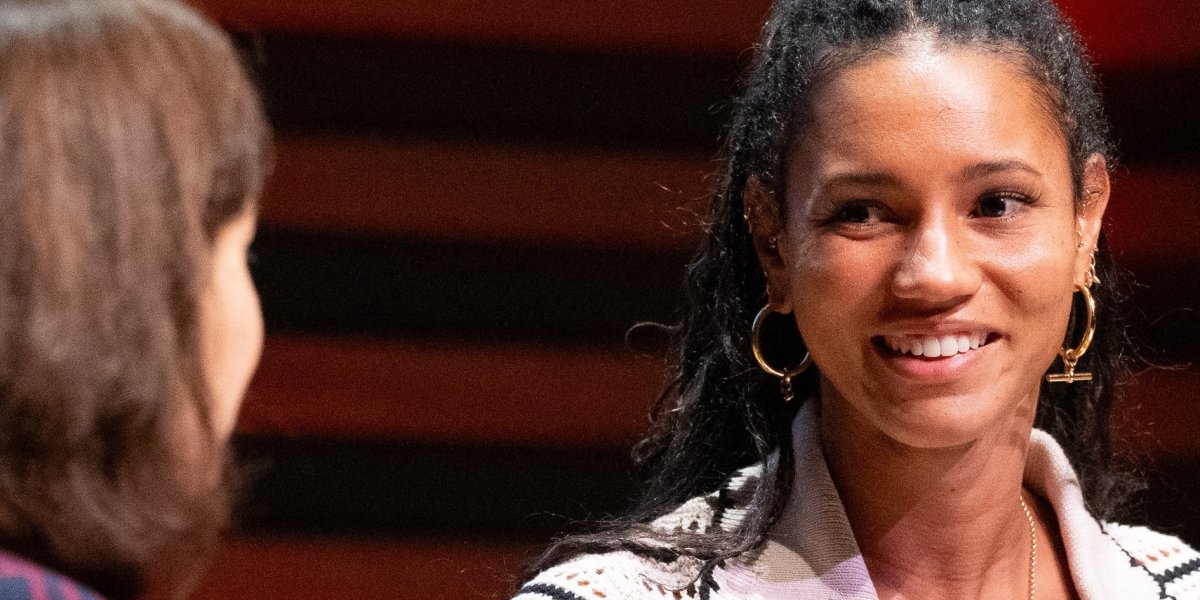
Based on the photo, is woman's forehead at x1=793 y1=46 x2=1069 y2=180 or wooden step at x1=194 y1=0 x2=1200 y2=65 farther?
wooden step at x1=194 y1=0 x2=1200 y2=65

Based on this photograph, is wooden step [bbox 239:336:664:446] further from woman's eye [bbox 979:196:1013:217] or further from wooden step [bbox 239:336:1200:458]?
woman's eye [bbox 979:196:1013:217]

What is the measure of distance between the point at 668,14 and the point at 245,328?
1.94 m

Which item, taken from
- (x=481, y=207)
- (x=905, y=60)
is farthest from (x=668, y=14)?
(x=905, y=60)

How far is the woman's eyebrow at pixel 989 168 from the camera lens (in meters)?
1.77

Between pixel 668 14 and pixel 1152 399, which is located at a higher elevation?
pixel 668 14

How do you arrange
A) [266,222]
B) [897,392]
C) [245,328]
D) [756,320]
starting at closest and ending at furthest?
[245,328]
[897,392]
[756,320]
[266,222]

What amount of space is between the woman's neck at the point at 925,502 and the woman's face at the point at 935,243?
0.09 meters

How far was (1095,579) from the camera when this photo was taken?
2.01 metres

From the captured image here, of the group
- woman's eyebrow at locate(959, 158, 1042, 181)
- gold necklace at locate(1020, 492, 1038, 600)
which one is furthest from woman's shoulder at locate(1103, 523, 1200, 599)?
woman's eyebrow at locate(959, 158, 1042, 181)

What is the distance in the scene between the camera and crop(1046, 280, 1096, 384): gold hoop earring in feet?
6.56

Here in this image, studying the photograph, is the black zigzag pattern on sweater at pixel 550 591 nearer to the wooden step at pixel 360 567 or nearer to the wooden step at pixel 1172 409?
the wooden step at pixel 360 567

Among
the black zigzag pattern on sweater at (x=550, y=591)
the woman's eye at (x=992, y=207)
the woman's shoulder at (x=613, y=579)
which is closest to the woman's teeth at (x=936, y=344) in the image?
the woman's eye at (x=992, y=207)

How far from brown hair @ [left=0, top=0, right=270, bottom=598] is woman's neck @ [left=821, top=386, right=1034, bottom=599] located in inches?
38.6

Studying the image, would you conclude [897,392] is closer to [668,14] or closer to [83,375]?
[83,375]
